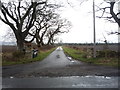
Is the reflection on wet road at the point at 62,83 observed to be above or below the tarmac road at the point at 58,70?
above

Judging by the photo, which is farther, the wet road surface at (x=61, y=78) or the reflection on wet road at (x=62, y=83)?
the wet road surface at (x=61, y=78)

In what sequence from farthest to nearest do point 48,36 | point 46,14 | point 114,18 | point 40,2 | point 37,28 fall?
point 48,36
point 37,28
point 46,14
point 40,2
point 114,18

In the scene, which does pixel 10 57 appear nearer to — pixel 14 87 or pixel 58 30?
pixel 14 87

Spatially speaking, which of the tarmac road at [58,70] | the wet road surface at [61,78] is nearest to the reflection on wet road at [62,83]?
the wet road surface at [61,78]

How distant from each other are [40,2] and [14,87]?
20.3 metres

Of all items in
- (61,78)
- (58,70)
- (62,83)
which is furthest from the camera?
(58,70)

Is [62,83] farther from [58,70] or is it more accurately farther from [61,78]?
[58,70]

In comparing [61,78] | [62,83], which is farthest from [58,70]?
[62,83]

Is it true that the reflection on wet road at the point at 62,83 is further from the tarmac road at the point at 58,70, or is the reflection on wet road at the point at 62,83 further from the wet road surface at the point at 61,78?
the tarmac road at the point at 58,70

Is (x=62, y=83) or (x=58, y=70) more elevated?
(x=62, y=83)

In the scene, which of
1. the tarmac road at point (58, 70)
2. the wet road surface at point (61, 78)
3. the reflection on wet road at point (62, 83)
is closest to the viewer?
the reflection on wet road at point (62, 83)

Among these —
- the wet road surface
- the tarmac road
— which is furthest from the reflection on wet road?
the tarmac road

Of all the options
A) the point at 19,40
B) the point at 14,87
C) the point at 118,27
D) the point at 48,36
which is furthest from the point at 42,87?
the point at 48,36

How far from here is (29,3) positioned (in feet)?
97.0
